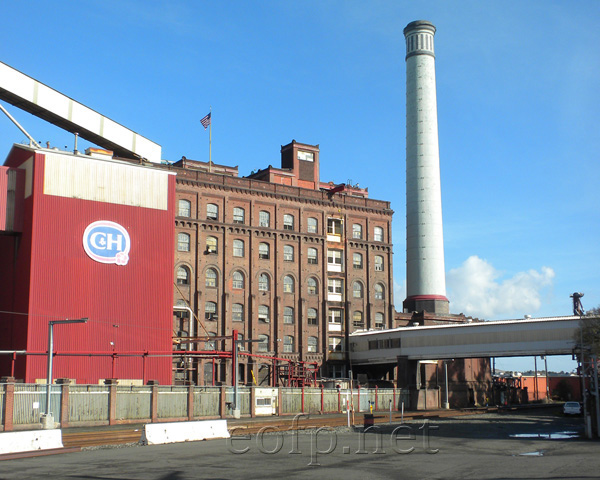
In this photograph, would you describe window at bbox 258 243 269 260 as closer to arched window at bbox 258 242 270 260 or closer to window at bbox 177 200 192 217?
arched window at bbox 258 242 270 260

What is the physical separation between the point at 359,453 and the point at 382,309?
176 ft

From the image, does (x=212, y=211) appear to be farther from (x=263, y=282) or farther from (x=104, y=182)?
(x=104, y=182)

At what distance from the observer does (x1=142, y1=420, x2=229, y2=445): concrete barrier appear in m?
29.4

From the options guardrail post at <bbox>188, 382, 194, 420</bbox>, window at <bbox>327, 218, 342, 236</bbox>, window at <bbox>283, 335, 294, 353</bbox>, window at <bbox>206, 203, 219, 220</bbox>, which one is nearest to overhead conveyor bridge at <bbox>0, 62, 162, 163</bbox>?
window at <bbox>206, 203, 219, 220</bbox>

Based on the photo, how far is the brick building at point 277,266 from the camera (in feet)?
217

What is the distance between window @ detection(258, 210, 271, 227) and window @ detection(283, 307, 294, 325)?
8619mm

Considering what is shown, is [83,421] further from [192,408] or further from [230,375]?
[230,375]

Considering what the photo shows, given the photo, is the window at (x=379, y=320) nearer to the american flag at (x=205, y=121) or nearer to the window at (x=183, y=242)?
the window at (x=183, y=242)

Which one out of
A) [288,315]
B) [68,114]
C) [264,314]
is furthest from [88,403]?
[288,315]

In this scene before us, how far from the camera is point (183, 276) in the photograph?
216ft

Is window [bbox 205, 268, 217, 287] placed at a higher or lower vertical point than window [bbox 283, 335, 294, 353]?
higher

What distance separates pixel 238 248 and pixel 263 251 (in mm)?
2881

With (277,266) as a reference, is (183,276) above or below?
below

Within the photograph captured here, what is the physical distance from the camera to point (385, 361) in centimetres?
7138
